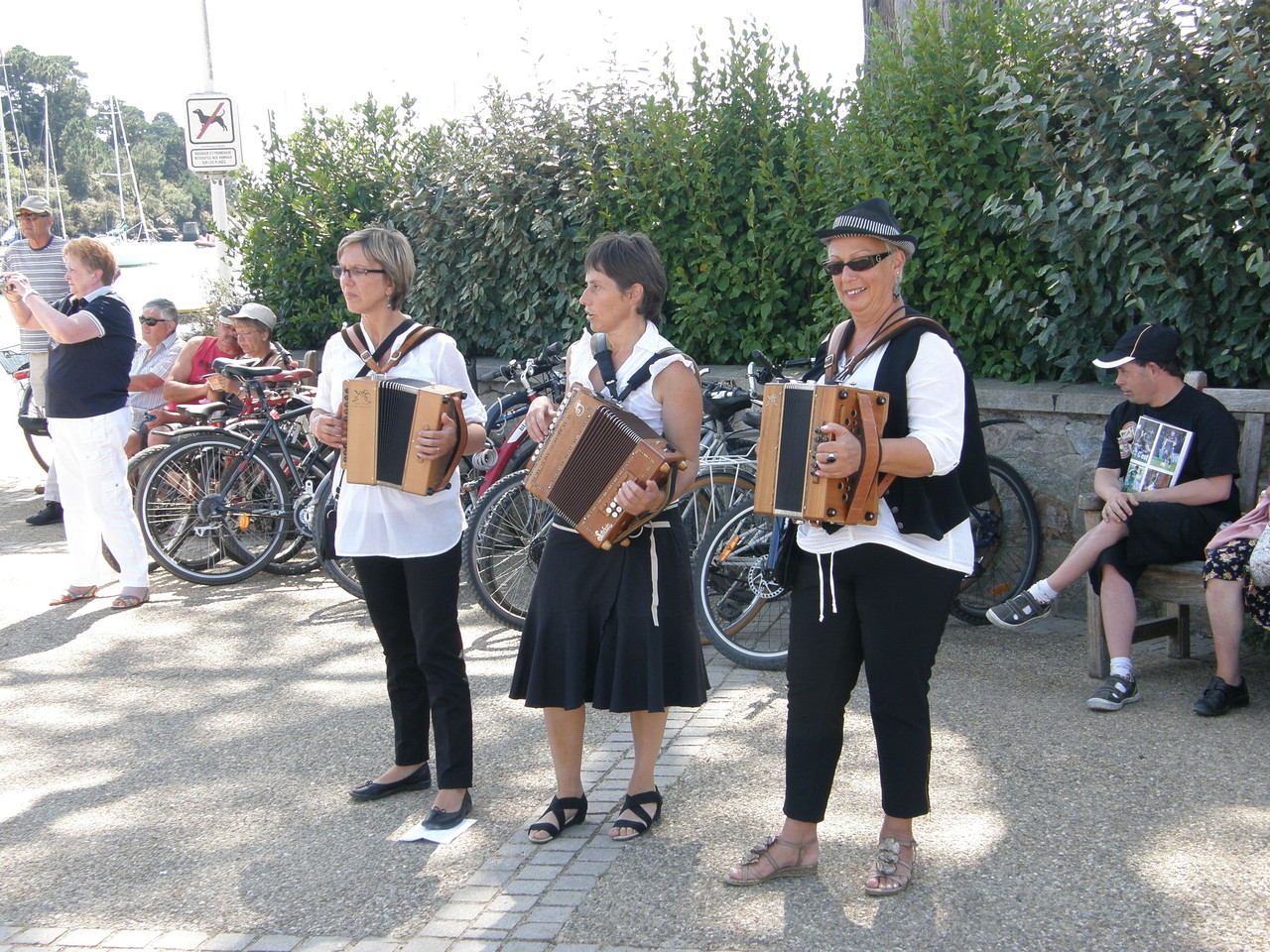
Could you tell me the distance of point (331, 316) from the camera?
10.1m

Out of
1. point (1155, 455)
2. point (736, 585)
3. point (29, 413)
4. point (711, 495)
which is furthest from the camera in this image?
point (29, 413)

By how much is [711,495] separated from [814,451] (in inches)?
117

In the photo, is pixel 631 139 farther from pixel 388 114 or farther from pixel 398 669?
pixel 398 669

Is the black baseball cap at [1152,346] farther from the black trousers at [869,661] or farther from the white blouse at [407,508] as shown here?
the white blouse at [407,508]

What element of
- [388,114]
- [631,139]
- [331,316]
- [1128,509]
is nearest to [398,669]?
[1128,509]

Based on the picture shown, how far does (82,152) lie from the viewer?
112m

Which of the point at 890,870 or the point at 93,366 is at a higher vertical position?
the point at 93,366

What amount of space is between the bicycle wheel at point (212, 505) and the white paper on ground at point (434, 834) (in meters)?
3.79

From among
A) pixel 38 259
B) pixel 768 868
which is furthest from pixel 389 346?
pixel 38 259

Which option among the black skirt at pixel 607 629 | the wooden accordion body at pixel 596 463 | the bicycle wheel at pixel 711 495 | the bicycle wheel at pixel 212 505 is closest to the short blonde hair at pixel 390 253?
the wooden accordion body at pixel 596 463

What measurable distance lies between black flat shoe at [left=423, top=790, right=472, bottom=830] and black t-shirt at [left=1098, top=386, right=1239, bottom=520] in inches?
128

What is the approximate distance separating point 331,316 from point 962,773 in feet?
24.1

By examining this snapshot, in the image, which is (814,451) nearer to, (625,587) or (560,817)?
(625,587)

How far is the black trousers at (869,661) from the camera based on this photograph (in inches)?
128
